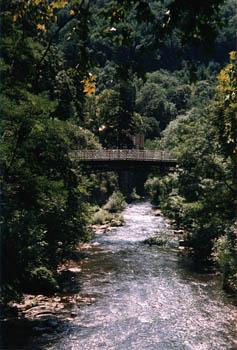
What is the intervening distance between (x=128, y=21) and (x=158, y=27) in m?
0.60

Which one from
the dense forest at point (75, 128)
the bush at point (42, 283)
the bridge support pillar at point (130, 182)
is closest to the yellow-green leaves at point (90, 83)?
the dense forest at point (75, 128)

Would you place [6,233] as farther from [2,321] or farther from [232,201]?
[232,201]

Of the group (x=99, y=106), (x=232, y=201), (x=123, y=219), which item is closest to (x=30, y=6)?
(x=232, y=201)

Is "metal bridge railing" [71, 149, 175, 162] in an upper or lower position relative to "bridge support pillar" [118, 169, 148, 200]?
upper

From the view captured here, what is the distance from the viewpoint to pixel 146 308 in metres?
23.1

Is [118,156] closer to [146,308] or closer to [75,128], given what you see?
[75,128]

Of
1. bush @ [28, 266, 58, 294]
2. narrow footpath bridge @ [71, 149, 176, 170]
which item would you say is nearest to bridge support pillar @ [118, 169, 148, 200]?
narrow footpath bridge @ [71, 149, 176, 170]

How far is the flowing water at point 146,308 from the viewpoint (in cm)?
1878

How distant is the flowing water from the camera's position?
18783 mm

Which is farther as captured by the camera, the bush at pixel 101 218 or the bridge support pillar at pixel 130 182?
the bridge support pillar at pixel 130 182

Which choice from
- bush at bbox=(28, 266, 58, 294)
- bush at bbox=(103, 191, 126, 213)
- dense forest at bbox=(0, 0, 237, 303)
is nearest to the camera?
dense forest at bbox=(0, 0, 237, 303)

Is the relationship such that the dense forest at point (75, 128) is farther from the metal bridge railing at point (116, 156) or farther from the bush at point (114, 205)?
the bush at point (114, 205)

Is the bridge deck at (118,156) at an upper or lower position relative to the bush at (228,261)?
upper

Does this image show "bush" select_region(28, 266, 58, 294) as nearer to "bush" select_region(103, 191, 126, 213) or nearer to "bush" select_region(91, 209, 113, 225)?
"bush" select_region(91, 209, 113, 225)
